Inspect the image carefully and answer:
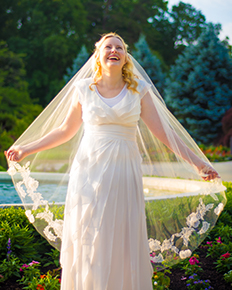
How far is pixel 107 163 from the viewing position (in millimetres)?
2004

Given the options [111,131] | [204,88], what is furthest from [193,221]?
[204,88]

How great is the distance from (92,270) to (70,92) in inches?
52.8

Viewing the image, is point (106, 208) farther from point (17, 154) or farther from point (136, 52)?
point (136, 52)

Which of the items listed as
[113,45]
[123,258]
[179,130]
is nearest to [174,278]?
[123,258]

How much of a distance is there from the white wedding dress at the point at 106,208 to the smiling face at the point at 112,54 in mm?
186

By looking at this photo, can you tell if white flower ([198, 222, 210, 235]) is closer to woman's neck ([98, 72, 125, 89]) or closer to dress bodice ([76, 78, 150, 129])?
dress bodice ([76, 78, 150, 129])

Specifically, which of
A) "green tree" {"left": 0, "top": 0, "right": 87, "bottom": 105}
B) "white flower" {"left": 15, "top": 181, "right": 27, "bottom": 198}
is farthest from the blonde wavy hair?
"green tree" {"left": 0, "top": 0, "right": 87, "bottom": 105}

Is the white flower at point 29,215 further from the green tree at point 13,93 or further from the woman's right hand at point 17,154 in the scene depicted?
the green tree at point 13,93

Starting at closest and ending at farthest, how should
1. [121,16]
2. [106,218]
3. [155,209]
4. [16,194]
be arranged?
[106,218], [155,209], [16,194], [121,16]

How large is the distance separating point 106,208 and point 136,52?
19878mm

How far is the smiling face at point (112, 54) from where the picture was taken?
2066mm

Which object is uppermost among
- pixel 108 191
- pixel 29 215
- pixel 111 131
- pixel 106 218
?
pixel 111 131

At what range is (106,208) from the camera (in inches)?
76.9

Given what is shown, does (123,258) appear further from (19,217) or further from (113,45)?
(19,217)
